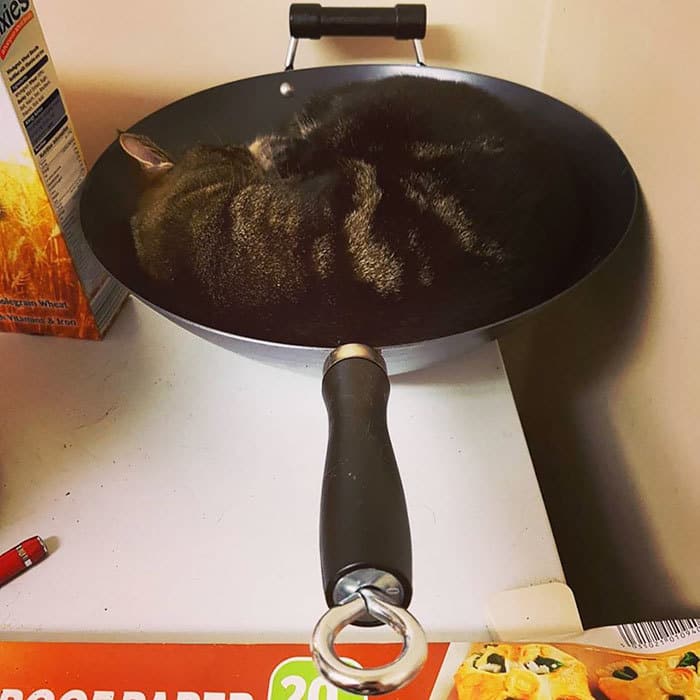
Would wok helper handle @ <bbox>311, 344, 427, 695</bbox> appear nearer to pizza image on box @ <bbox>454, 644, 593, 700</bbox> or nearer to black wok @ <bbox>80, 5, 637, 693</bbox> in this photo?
black wok @ <bbox>80, 5, 637, 693</bbox>

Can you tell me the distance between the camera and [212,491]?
583mm

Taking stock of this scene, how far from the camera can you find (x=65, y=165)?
66cm

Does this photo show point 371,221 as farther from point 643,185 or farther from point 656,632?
point 656,632

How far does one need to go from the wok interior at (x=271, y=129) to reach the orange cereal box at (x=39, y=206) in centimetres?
3

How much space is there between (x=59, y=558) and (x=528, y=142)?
1.66 feet

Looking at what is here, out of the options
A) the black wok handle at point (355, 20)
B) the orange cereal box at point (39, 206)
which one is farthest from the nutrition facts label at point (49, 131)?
the black wok handle at point (355, 20)

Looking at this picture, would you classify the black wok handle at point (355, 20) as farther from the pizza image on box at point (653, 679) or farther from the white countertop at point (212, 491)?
the pizza image on box at point (653, 679)

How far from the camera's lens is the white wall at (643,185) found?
53cm

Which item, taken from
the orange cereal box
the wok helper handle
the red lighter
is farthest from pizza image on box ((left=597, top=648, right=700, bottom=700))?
the orange cereal box

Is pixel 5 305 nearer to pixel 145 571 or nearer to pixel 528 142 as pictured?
pixel 145 571

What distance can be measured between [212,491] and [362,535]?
244 mm

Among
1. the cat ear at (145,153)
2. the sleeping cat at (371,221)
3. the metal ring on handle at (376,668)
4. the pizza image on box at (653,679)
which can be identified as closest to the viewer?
the metal ring on handle at (376,668)

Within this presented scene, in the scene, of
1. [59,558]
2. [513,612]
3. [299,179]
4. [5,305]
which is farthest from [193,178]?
[513,612]

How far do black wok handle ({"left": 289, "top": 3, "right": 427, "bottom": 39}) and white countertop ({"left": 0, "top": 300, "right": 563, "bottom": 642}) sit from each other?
34 centimetres
